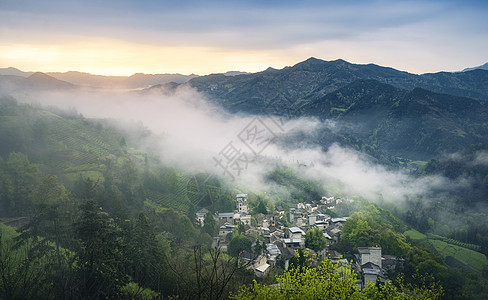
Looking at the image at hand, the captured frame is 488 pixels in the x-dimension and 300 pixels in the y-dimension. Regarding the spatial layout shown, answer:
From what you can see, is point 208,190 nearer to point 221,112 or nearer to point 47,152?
point 47,152

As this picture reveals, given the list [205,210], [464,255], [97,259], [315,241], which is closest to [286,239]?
[315,241]

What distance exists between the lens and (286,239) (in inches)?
1383

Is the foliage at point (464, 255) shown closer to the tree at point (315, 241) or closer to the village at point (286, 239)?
the village at point (286, 239)

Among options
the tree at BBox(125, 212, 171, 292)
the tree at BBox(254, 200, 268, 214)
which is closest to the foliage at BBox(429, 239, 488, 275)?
the tree at BBox(254, 200, 268, 214)

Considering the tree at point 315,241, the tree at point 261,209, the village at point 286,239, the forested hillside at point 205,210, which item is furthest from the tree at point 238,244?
the tree at point 261,209

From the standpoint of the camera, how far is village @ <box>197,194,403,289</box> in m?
25.8

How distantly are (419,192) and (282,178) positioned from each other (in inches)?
1558

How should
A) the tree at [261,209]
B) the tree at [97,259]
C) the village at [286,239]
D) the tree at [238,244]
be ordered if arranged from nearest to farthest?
the tree at [97,259] → the village at [286,239] → the tree at [238,244] → the tree at [261,209]

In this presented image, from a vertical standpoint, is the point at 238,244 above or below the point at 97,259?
below

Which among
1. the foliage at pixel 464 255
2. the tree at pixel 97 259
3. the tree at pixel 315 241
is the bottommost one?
the foliage at pixel 464 255

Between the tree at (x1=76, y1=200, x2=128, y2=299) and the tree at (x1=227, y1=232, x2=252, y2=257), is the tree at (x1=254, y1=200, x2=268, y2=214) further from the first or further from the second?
the tree at (x1=76, y1=200, x2=128, y2=299)

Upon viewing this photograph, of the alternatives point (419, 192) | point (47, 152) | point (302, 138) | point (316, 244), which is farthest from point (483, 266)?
point (302, 138)

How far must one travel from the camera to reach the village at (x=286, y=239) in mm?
25828

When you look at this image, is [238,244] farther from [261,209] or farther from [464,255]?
[464,255]
